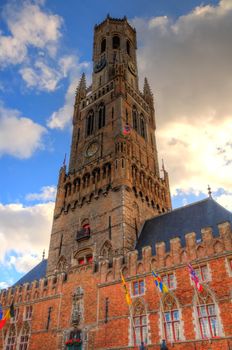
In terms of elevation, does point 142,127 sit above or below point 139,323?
above

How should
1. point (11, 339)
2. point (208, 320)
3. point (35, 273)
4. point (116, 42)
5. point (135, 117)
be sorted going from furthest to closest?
point (116, 42)
point (135, 117)
point (35, 273)
point (11, 339)
point (208, 320)

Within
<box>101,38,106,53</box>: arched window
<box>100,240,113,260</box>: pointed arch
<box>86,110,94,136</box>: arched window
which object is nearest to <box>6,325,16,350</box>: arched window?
<box>100,240,113,260</box>: pointed arch

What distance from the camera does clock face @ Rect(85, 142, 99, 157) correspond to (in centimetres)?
4023

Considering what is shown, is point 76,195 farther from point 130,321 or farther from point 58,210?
point 130,321

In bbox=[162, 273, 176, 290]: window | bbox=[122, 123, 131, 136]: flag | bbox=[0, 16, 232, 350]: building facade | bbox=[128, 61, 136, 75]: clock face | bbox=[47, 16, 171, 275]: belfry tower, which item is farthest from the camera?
bbox=[128, 61, 136, 75]: clock face

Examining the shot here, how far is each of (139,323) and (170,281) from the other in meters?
3.84

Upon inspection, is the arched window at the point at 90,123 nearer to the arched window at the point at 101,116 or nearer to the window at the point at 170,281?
the arched window at the point at 101,116

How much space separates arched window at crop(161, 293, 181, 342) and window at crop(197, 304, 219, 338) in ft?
5.31

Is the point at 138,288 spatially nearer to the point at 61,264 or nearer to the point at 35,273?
the point at 61,264

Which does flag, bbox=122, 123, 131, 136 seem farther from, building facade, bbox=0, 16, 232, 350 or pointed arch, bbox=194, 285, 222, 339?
pointed arch, bbox=194, 285, 222, 339

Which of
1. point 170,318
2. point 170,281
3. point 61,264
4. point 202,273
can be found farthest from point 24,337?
point 202,273

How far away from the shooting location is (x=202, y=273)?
21.4 metres

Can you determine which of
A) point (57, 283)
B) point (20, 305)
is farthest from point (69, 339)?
point (20, 305)

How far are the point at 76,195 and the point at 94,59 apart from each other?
29678mm
